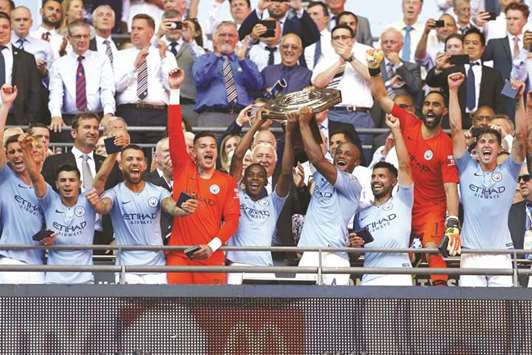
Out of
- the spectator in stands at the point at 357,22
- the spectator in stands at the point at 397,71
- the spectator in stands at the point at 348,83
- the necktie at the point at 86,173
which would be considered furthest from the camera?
the spectator in stands at the point at 357,22

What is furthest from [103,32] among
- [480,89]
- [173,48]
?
[480,89]

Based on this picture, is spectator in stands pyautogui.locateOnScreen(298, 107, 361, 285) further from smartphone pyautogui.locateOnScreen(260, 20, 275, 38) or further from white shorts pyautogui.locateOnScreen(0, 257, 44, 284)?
smartphone pyautogui.locateOnScreen(260, 20, 275, 38)

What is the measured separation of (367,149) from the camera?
21891 mm

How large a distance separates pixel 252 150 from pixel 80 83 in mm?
3098

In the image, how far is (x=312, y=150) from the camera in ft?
59.6

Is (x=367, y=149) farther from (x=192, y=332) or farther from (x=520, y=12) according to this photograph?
(x=192, y=332)

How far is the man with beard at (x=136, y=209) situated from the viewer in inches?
716

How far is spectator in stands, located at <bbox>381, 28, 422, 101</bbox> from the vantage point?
22844 millimetres

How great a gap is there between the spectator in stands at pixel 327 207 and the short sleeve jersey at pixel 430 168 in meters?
0.72

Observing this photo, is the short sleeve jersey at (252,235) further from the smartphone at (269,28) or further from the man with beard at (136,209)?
the smartphone at (269,28)

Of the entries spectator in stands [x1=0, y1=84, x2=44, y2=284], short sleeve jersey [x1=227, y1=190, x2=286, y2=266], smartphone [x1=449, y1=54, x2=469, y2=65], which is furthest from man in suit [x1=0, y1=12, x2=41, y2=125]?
smartphone [x1=449, y1=54, x2=469, y2=65]

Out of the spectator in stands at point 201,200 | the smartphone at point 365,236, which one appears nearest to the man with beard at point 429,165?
the smartphone at point 365,236

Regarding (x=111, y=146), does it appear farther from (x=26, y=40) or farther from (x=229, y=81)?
(x=26, y=40)

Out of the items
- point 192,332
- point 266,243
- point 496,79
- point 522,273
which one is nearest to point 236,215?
point 266,243
